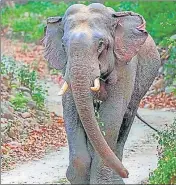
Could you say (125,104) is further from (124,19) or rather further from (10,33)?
(10,33)

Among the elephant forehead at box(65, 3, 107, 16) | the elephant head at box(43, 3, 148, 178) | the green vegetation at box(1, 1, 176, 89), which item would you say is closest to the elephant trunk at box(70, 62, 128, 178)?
the elephant head at box(43, 3, 148, 178)

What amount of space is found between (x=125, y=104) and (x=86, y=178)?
62 cm

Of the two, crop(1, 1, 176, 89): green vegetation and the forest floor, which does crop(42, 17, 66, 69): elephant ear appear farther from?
crop(1, 1, 176, 89): green vegetation

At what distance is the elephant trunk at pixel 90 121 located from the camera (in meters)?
4.52

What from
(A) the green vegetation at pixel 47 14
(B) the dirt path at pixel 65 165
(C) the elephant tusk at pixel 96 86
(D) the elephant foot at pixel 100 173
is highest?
(C) the elephant tusk at pixel 96 86

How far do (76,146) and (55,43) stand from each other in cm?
79

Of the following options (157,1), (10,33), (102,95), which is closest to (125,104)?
(102,95)

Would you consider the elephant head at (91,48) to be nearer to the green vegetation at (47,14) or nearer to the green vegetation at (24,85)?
the green vegetation at (24,85)

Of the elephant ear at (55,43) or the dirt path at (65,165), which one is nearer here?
the elephant ear at (55,43)

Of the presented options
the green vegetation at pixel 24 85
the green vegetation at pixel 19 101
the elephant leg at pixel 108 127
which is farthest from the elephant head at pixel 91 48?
the green vegetation at pixel 24 85

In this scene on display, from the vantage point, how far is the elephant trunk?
14.8 feet

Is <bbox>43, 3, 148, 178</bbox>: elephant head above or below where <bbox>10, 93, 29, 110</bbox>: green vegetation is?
above

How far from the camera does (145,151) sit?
7.93 meters

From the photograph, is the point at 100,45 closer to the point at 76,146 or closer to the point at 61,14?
the point at 76,146
